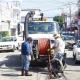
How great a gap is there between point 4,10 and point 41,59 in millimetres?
54917

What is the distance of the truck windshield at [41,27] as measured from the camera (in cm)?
2292

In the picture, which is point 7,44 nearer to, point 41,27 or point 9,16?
point 41,27

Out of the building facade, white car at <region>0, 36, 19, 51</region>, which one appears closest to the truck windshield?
white car at <region>0, 36, 19, 51</region>

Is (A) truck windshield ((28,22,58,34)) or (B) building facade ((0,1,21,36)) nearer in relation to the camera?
(A) truck windshield ((28,22,58,34))

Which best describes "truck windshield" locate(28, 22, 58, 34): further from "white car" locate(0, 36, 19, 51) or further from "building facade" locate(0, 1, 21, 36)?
"building facade" locate(0, 1, 21, 36)

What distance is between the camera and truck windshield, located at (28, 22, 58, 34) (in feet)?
75.2

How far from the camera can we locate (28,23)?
76.7 ft

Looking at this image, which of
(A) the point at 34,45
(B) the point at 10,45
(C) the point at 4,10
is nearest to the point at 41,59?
(A) the point at 34,45

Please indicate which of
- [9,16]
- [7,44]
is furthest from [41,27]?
[9,16]

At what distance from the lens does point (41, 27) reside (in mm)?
23188

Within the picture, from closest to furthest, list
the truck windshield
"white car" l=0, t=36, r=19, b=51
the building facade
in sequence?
the truck windshield → "white car" l=0, t=36, r=19, b=51 → the building facade

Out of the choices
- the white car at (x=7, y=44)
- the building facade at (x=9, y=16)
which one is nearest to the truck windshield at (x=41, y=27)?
the white car at (x=7, y=44)

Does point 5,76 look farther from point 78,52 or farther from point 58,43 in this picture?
point 78,52

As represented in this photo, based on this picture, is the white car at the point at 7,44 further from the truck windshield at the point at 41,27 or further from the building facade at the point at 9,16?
the building facade at the point at 9,16
